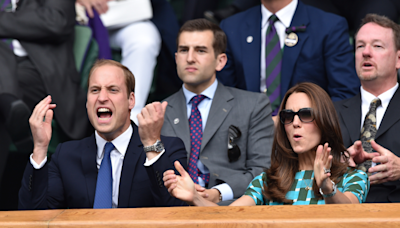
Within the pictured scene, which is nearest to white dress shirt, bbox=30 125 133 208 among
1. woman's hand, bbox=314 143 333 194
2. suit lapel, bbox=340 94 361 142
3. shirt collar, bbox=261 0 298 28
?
woman's hand, bbox=314 143 333 194

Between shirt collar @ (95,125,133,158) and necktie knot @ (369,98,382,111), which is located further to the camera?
necktie knot @ (369,98,382,111)

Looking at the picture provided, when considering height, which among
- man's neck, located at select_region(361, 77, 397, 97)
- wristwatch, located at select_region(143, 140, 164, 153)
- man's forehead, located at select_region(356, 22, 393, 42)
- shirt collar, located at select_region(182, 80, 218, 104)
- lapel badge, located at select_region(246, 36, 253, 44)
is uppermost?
man's forehead, located at select_region(356, 22, 393, 42)

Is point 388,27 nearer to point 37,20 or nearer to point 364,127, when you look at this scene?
point 364,127

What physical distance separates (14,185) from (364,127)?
77.5 inches

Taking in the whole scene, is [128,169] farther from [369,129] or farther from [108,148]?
[369,129]

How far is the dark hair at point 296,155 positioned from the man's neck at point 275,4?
4.03ft

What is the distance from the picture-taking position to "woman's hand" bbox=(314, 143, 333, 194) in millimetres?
1671

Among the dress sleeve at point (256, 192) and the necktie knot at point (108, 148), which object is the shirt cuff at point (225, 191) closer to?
the dress sleeve at point (256, 192)

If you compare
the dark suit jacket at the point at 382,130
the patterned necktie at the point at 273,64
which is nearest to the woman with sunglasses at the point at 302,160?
the dark suit jacket at the point at 382,130

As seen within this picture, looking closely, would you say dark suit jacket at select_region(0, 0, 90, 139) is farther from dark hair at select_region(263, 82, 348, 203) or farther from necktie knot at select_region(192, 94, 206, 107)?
dark hair at select_region(263, 82, 348, 203)

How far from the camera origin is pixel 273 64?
3.04 meters

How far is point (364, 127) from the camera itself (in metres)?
2.44

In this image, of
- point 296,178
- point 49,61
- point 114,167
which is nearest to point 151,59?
point 49,61

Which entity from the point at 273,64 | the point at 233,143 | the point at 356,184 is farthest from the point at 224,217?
the point at 273,64
